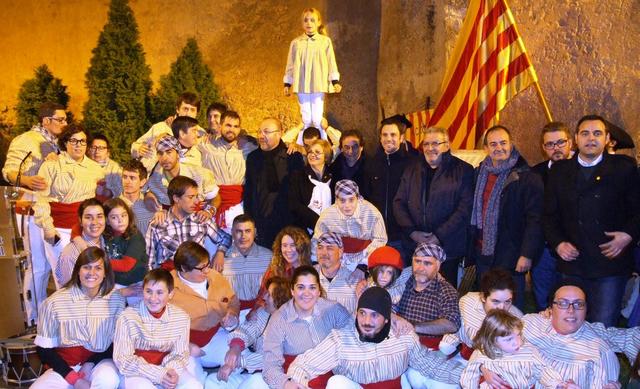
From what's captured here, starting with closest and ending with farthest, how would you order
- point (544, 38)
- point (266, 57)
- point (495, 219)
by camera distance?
point (495, 219)
point (544, 38)
point (266, 57)

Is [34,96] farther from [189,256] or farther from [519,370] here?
[519,370]

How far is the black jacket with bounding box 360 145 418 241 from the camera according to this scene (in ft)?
21.2

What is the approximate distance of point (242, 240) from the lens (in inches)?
242

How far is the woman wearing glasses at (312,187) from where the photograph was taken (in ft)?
21.6

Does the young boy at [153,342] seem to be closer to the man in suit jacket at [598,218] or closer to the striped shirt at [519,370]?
the striped shirt at [519,370]

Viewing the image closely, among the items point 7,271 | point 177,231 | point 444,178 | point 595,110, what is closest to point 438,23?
point 595,110

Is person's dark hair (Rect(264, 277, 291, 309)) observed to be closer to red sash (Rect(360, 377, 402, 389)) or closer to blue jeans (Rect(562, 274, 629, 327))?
red sash (Rect(360, 377, 402, 389))

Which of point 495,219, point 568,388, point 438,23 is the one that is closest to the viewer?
point 568,388

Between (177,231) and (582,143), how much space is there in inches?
121

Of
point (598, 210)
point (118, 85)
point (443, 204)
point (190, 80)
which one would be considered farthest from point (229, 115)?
point (190, 80)

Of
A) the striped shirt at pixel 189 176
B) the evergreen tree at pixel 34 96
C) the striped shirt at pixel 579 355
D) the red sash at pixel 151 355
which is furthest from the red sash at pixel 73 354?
the evergreen tree at pixel 34 96

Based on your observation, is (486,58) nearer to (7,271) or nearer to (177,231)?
(177,231)

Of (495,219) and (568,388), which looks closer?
(568,388)

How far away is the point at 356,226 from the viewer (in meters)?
6.12
